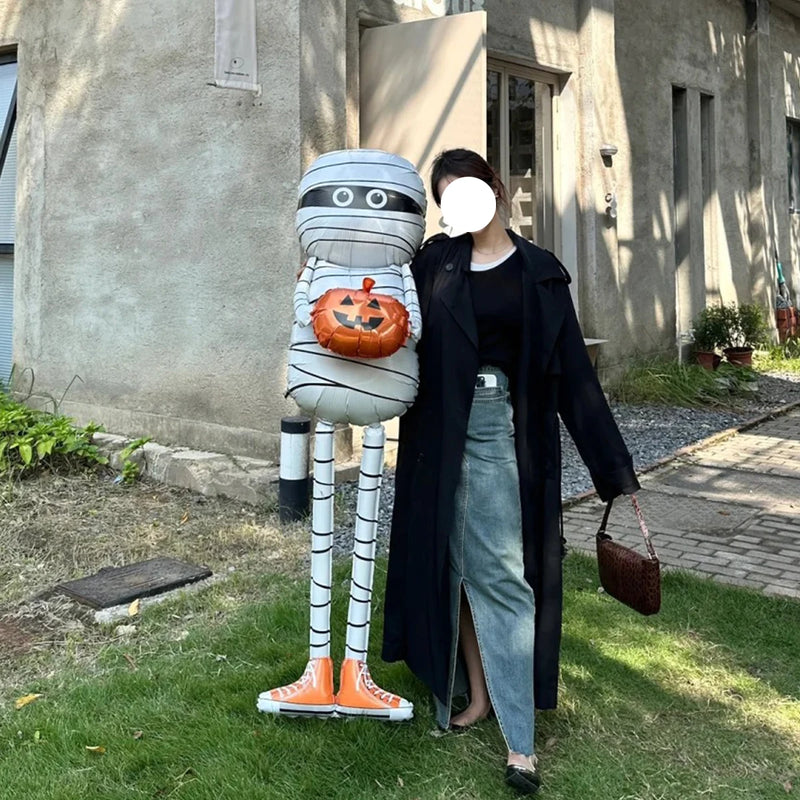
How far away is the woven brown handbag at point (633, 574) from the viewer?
2.65m

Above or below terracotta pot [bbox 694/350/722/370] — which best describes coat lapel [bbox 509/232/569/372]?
below

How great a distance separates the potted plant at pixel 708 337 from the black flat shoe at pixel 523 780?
8.36 meters

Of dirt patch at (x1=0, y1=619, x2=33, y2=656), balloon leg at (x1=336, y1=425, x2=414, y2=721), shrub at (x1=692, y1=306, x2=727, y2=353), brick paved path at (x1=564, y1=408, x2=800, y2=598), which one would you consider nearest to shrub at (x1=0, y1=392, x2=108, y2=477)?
dirt patch at (x1=0, y1=619, x2=33, y2=656)

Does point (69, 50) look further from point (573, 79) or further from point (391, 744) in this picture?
point (391, 744)

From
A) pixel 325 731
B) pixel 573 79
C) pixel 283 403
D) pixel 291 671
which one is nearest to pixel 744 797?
pixel 325 731

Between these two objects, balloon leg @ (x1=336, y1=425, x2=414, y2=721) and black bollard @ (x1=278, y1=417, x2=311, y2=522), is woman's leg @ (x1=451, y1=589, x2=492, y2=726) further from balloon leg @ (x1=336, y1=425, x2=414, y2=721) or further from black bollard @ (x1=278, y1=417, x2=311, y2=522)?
black bollard @ (x1=278, y1=417, x2=311, y2=522)

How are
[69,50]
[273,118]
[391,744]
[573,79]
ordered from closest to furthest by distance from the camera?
[391,744] → [273,118] → [69,50] → [573,79]

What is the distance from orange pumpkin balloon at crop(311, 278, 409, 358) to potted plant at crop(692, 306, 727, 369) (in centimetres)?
839

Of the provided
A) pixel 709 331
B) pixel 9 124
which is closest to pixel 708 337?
pixel 709 331

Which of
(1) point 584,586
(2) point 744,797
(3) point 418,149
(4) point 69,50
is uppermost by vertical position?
(4) point 69,50

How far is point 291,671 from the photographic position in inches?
128

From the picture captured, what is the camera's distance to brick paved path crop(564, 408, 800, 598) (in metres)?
4.52

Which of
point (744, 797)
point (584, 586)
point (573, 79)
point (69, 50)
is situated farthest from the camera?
point (573, 79)

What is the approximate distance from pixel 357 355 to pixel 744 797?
1.68 meters
